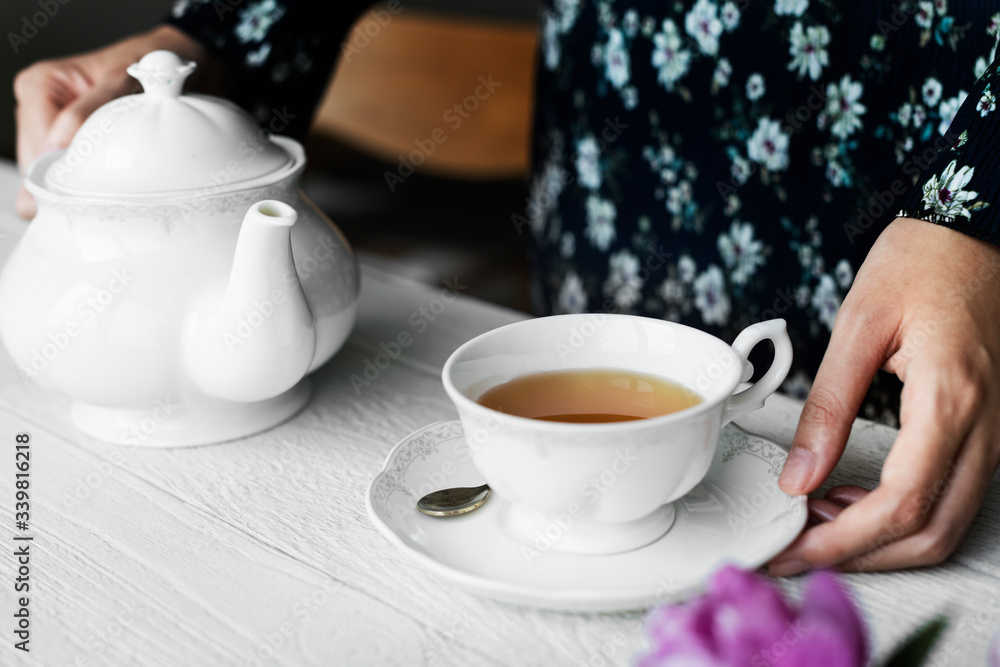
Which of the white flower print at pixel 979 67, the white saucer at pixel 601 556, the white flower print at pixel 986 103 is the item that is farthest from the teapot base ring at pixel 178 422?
the white flower print at pixel 979 67

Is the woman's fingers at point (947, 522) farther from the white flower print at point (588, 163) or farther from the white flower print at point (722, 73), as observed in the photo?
the white flower print at point (588, 163)

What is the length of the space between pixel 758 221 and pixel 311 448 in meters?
0.56

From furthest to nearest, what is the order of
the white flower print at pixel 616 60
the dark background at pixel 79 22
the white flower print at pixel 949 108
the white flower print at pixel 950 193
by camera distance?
1. the dark background at pixel 79 22
2. the white flower print at pixel 616 60
3. the white flower print at pixel 949 108
4. the white flower print at pixel 950 193

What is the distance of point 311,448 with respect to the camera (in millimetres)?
673

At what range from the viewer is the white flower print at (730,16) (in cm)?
90

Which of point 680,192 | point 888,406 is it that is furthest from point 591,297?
point 888,406

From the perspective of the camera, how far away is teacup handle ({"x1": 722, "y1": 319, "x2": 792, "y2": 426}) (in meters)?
0.53

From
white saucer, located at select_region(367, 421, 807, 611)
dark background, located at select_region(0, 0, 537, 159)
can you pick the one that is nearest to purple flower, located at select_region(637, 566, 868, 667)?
white saucer, located at select_region(367, 421, 807, 611)

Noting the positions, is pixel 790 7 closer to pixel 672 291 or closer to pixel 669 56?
pixel 669 56

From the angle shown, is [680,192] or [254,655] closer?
[254,655]

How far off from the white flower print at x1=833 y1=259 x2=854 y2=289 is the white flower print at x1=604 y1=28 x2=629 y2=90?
32cm

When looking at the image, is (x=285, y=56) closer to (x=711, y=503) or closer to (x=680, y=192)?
(x=680, y=192)

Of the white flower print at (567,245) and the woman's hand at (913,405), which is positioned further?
the white flower print at (567,245)

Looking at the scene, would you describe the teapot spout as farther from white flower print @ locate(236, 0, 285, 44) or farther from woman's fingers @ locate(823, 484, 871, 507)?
white flower print @ locate(236, 0, 285, 44)
